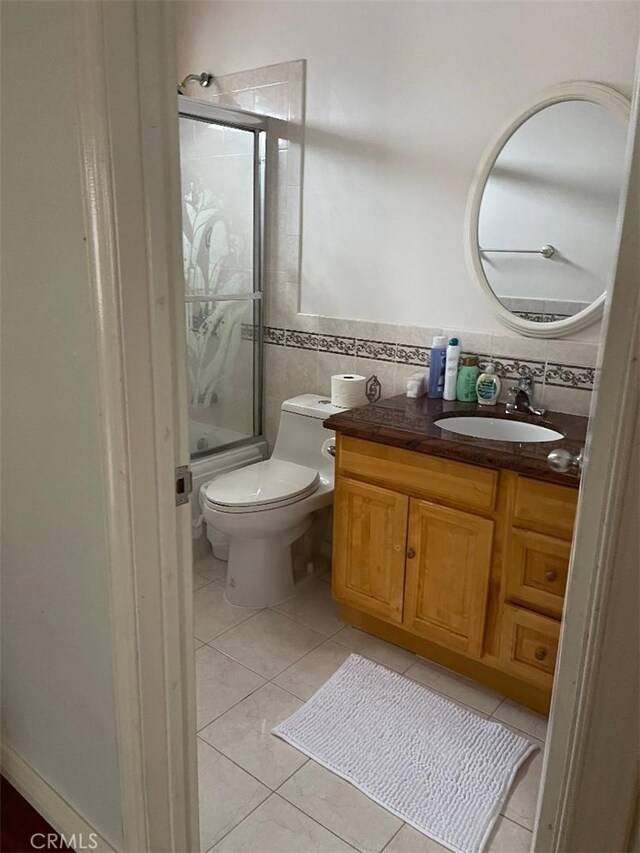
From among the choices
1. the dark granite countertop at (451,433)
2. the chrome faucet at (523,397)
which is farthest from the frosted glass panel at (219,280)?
the chrome faucet at (523,397)

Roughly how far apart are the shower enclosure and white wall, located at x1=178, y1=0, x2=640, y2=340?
265 mm

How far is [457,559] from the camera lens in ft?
6.63

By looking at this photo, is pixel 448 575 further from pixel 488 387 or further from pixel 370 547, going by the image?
pixel 488 387

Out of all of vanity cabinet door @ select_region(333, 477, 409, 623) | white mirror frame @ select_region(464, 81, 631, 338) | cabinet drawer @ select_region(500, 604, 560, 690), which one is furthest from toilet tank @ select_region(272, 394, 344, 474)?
cabinet drawer @ select_region(500, 604, 560, 690)

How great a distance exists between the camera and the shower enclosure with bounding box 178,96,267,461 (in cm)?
266

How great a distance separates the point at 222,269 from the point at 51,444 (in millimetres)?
1701

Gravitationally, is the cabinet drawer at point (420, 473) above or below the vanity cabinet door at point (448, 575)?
above

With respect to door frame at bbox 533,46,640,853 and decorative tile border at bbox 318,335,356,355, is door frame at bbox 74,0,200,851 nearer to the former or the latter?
door frame at bbox 533,46,640,853

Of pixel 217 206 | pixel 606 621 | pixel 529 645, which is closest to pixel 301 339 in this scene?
pixel 217 206

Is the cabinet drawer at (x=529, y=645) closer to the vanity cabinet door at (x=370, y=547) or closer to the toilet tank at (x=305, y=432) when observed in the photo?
the vanity cabinet door at (x=370, y=547)

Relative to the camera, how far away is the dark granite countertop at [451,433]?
71.5 inches

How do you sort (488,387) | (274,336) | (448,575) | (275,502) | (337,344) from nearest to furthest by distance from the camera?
(448,575) < (488,387) < (275,502) < (337,344) < (274,336)

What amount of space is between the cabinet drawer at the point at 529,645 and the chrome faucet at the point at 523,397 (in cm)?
67

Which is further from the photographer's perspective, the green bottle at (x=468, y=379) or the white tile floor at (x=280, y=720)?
the green bottle at (x=468, y=379)
